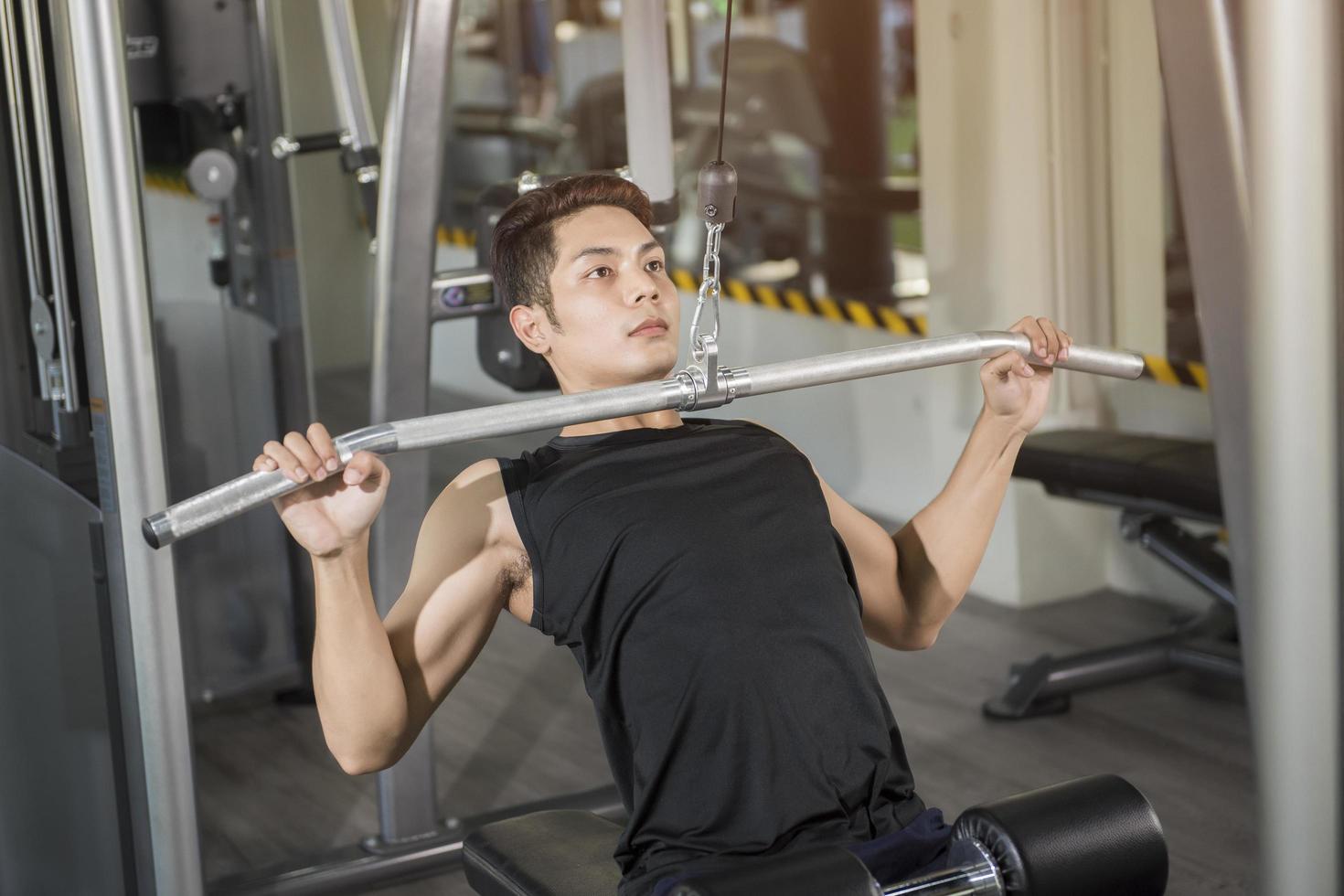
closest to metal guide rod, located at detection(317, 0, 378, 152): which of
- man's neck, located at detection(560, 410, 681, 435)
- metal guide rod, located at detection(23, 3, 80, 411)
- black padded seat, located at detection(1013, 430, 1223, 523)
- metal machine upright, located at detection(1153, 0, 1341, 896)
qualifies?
metal guide rod, located at detection(23, 3, 80, 411)

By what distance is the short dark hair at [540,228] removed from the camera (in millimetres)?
1737

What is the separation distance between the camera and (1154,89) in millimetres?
3605

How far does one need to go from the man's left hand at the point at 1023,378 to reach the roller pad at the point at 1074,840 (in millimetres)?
452

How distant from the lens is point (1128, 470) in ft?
10.4

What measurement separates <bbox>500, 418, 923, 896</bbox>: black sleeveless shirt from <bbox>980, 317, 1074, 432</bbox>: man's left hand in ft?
0.88

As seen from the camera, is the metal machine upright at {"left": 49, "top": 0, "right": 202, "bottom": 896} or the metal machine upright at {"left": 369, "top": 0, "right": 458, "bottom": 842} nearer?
the metal machine upright at {"left": 49, "top": 0, "right": 202, "bottom": 896}

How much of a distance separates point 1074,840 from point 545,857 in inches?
22.8

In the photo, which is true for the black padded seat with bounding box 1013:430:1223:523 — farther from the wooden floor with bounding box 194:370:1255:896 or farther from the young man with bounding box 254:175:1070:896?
the young man with bounding box 254:175:1070:896

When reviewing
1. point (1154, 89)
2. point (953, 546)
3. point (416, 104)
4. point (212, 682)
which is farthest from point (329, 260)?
point (953, 546)

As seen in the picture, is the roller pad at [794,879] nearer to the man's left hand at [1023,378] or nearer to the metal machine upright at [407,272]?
the man's left hand at [1023,378]

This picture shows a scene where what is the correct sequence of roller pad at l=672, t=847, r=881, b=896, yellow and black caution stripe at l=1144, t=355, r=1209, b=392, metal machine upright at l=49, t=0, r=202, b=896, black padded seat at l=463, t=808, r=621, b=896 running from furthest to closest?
1. yellow and black caution stripe at l=1144, t=355, r=1209, b=392
2. metal machine upright at l=49, t=0, r=202, b=896
3. black padded seat at l=463, t=808, r=621, b=896
4. roller pad at l=672, t=847, r=881, b=896

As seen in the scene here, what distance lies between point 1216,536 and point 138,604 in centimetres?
235

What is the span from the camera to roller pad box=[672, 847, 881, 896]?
1289mm

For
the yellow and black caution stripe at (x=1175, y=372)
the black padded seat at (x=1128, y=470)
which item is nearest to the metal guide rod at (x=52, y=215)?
the black padded seat at (x=1128, y=470)
